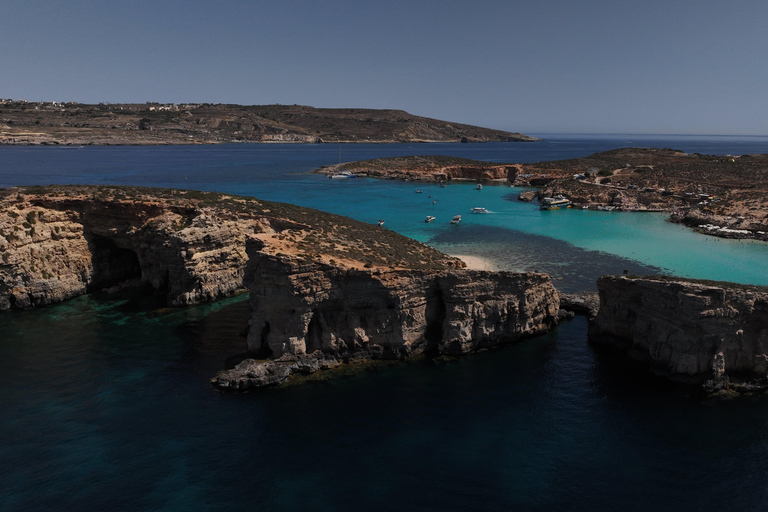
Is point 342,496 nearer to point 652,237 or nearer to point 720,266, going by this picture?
point 720,266

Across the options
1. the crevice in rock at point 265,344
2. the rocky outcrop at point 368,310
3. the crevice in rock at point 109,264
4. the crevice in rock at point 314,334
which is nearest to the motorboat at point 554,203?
the rocky outcrop at point 368,310

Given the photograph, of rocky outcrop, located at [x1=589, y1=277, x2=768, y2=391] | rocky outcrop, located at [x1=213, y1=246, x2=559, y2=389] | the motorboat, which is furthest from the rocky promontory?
rocky outcrop, located at [x1=589, y1=277, x2=768, y2=391]

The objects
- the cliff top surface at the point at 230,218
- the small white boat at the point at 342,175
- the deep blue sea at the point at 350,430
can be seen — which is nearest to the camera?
the deep blue sea at the point at 350,430

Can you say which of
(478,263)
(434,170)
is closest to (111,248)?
(478,263)

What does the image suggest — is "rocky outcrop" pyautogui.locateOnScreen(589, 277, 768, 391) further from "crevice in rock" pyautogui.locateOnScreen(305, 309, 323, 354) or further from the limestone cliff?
"crevice in rock" pyautogui.locateOnScreen(305, 309, 323, 354)

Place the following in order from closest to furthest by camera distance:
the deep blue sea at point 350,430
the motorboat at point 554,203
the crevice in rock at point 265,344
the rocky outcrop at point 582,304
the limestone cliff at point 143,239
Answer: the deep blue sea at point 350,430 < the crevice in rock at point 265,344 < the rocky outcrop at point 582,304 < the limestone cliff at point 143,239 < the motorboat at point 554,203

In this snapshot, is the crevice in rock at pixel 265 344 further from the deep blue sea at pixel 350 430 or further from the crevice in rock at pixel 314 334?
the crevice in rock at pixel 314 334
